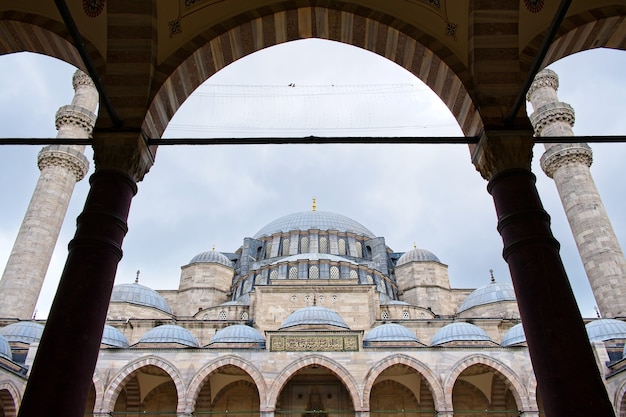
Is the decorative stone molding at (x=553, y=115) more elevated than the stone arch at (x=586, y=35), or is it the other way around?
the decorative stone molding at (x=553, y=115)

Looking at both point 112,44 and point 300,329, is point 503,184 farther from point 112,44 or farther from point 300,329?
point 300,329

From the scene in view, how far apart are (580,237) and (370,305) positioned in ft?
27.9

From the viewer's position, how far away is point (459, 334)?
17.9m

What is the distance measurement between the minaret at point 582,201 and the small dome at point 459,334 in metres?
4.26

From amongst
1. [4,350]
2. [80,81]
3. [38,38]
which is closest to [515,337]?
[4,350]

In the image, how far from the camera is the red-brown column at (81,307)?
3.80m

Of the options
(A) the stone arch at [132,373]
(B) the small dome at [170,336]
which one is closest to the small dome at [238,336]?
(B) the small dome at [170,336]

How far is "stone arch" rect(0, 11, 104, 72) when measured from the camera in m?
5.61

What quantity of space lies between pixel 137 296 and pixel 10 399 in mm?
9702

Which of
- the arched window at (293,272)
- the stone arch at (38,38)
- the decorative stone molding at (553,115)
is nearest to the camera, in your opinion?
the stone arch at (38,38)

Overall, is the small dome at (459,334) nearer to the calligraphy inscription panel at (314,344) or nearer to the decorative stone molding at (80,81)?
the calligraphy inscription panel at (314,344)

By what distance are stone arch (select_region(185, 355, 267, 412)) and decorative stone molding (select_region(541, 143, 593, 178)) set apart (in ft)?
43.0

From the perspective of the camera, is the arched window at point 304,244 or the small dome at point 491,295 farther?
the arched window at point 304,244

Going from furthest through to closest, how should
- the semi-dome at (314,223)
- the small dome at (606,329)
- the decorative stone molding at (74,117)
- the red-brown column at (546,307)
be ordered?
the semi-dome at (314,223) < the decorative stone molding at (74,117) < the small dome at (606,329) < the red-brown column at (546,307)
